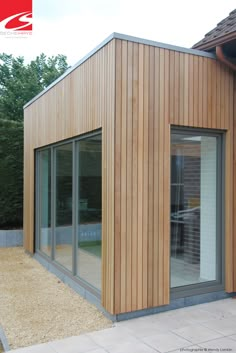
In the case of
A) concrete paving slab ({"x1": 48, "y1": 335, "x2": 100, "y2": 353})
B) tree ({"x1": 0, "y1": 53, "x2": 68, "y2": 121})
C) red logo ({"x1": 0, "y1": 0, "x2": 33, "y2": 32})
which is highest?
tree ({"x1": 0, "y1": 53, "x2": 68, "y2": 121})

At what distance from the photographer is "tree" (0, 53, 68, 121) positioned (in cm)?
1892

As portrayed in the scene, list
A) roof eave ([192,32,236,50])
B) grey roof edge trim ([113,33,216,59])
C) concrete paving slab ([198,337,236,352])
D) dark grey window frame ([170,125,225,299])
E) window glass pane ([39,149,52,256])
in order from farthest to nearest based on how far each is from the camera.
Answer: window glass pane ([39,149,52,256])
dark grey window frame ([170,125,225,299])
roof eave ([192,32,236,50])
grey roof edge trim ([113,33,216,59])
concrete paving slab ([198,337,236,352])

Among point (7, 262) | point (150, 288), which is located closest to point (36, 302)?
point (150, 288)

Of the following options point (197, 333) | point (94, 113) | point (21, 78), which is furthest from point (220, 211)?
point (21, 78)

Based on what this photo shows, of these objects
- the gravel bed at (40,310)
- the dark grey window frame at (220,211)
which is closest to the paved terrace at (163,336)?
the gravel bed at (40,310)

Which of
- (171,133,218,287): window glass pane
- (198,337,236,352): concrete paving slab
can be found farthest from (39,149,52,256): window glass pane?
(198,337,236,352): concrete paving slab

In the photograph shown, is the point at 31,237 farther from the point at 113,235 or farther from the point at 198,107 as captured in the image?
the point at 198,107

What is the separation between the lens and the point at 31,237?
7.50 m

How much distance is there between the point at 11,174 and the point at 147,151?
5.91 meters

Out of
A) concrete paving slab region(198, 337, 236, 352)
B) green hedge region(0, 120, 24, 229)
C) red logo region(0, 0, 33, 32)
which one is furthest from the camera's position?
green hedge region(0, 120, 24, 229)

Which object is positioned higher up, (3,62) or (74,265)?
(3,62)

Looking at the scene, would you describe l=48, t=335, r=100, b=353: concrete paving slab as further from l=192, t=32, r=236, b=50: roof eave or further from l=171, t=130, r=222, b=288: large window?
l=192, t=32, r=236, b=50: roof eave

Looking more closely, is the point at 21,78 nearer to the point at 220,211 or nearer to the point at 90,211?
the point at 90,211

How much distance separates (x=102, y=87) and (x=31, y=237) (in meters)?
4.34
